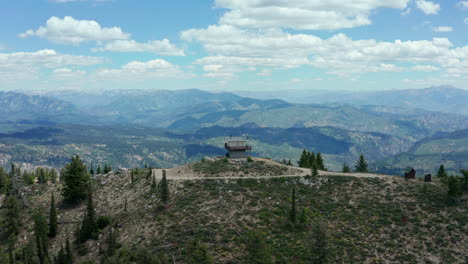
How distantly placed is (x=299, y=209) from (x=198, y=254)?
28.6m

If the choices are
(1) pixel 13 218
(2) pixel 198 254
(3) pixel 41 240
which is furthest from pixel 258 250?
(1) pixel 13 218

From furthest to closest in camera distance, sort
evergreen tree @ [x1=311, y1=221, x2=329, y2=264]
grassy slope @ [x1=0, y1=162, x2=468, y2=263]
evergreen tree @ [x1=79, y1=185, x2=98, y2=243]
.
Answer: evergreen tree @ [x1=79, y1=185, x2=98, y2=243]
grassy slope @ [x1=0, y1=162, x2=468, y2=263]
evergreen tree @ [x1=311, y1=221, x2=329, y2=264]

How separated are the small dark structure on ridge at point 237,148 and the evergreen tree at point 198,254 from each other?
47.9m

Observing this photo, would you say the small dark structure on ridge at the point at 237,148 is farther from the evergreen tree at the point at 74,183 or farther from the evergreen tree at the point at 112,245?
the evergreen tree at the point at 112,245

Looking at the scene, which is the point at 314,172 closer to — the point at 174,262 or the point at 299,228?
the point at 299,228

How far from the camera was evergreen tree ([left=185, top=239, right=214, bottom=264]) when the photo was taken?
52.7 m

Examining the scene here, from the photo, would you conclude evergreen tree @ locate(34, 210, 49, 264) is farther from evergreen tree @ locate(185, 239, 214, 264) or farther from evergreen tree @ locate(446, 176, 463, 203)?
evergreen tree @ locate(446, 176, 463, 203)

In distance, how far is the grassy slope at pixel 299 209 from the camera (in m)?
59.4

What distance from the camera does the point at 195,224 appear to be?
6594 cm

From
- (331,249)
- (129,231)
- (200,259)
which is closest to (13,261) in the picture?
(129,231)

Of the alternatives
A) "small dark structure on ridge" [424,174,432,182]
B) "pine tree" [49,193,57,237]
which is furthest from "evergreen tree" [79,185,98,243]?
"small dark structure on ridge" [424,174,432,182]

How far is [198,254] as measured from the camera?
5262 centimetres

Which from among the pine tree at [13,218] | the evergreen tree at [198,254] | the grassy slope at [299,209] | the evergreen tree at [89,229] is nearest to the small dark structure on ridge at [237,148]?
the grassy slope at [299,209]

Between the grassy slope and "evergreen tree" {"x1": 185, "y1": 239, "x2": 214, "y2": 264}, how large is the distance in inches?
78.9
